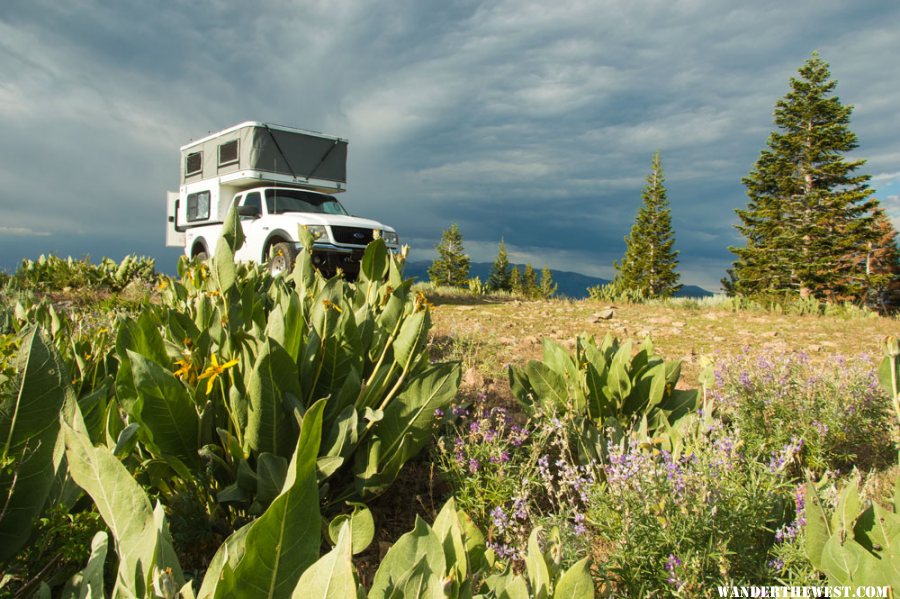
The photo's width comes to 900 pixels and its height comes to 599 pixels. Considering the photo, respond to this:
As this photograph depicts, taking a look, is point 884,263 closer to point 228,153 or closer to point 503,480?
point 228,153

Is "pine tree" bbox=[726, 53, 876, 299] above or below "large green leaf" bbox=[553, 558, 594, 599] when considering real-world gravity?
above

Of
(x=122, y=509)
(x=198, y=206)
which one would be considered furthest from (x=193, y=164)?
(x=122, y=509)

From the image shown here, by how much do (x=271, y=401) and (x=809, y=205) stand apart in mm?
37621

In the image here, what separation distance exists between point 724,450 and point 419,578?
144 centimetres

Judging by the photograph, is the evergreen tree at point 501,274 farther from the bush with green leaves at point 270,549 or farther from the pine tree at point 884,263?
the bush with green leaves at point 270,549

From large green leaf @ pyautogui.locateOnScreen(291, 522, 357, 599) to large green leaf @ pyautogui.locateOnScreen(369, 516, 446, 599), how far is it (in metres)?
0.18

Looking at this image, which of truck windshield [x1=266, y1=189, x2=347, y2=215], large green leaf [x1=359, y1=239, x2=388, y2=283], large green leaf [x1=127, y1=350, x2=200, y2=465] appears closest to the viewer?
large green leaf [x1=127, y1=350, x2=200, y2=465]

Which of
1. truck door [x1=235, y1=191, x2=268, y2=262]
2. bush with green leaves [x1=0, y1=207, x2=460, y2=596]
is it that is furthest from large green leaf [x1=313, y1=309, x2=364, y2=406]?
truck door [x1=235, y1=191, x2=268, y2=262]

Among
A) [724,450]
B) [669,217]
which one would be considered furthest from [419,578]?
[669,217]

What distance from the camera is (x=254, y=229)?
12.1m

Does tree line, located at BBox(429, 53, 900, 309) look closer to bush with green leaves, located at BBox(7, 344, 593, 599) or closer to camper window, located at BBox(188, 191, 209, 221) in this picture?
camper window, located at BBox(188, 191, 209, 221)

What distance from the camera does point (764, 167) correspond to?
33.7m

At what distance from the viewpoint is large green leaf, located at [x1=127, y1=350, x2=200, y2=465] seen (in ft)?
5.37

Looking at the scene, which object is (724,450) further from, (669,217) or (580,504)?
(669,217)
